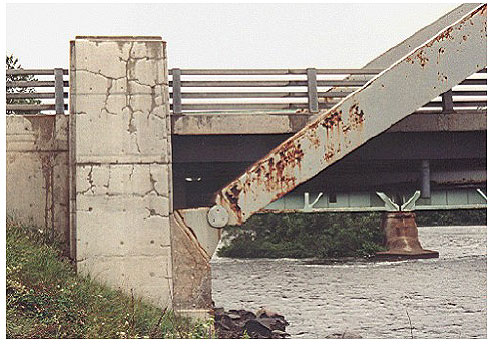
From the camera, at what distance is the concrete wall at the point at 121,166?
9.20m

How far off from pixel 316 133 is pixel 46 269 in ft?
13.4

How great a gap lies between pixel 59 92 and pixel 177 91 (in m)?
1.83

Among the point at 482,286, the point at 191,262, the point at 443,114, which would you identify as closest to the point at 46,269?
the point at 191,262

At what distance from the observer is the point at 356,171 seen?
14.7 m

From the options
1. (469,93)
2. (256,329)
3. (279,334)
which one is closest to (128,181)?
(256,329)

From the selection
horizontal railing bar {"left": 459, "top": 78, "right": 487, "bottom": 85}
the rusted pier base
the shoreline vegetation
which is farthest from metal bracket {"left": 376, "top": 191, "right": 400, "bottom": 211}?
the shoreline vegetation

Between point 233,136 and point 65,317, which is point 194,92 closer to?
point 233,136

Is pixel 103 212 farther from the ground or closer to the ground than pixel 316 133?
closer to the ground

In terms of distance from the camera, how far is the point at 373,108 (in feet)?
29.9

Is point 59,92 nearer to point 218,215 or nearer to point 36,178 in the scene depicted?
point 36,178

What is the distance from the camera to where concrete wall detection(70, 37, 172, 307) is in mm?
9203

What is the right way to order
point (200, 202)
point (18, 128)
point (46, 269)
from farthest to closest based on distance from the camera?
1. point (200, 202)
2. point (18, 128)
3. point (46, 269)

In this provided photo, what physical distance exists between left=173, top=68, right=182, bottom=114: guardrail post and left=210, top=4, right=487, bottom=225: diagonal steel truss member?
1686 mm

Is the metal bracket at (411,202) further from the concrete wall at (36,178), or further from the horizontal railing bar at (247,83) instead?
the concrete wall at (36,178)
